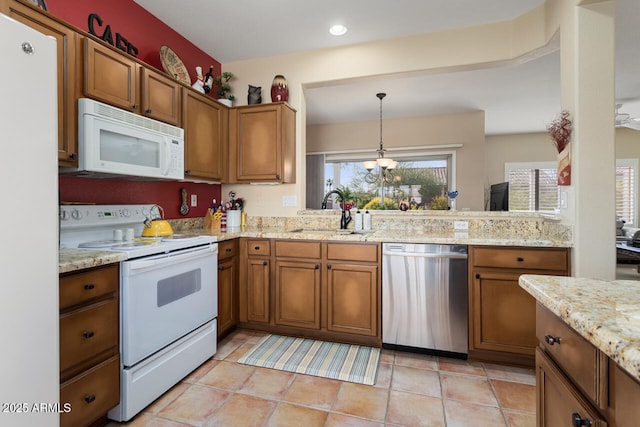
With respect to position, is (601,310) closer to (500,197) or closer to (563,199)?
(563,199)

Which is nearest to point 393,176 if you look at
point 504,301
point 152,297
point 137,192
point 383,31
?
point 383,31

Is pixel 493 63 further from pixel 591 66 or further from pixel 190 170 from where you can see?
pixel 190 170

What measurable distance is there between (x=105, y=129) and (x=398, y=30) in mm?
2380

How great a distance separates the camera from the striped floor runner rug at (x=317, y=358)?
216cm

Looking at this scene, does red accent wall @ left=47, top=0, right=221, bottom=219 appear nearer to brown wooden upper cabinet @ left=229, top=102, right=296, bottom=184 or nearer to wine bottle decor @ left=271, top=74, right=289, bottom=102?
brown wooden upper cabinet @ left=229, top=102, right=296, bottom=184

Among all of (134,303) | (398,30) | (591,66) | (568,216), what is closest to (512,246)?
(568,216)

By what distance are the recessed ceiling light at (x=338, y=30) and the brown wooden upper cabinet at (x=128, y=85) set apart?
4.44ft

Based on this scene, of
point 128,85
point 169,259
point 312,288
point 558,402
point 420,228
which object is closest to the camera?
point 558,402

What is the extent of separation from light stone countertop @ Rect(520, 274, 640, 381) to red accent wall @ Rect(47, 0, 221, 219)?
8.01ft

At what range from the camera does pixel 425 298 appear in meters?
2.36

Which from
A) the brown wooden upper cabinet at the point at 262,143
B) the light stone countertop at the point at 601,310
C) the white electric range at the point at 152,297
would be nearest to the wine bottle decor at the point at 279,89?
the brown wooden upper cabinet at the point at 262,143

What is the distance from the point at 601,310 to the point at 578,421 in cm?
27

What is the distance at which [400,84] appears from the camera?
4.05 m

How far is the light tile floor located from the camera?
170 cm
